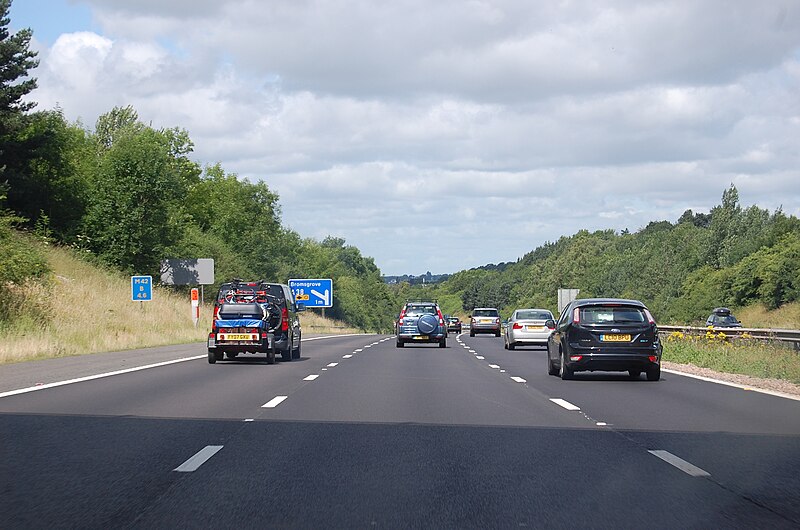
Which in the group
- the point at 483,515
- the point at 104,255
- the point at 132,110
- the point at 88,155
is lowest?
the point at 483,515

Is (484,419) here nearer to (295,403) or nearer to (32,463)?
(295,403)

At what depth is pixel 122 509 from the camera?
23.1ft

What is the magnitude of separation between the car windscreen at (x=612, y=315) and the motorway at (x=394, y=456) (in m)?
1.78

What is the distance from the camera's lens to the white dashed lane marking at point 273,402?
1448cm

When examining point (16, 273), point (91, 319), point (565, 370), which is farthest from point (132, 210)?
point (565, 370)

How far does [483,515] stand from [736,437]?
514cm

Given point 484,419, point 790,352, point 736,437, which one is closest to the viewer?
point 736,437

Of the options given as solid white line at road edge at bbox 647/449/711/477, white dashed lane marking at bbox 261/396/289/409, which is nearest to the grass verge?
white dashed lane marking at bbox 261/396/289/409

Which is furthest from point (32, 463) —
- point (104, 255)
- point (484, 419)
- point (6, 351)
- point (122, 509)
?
point (104, 255)

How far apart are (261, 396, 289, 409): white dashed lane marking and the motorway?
0.05 m

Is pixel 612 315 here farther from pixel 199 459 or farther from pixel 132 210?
pixel 132 210

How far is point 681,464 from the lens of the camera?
9203 mm

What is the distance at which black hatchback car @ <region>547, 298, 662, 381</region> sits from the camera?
19.1m

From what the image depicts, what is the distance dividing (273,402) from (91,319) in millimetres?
28169
